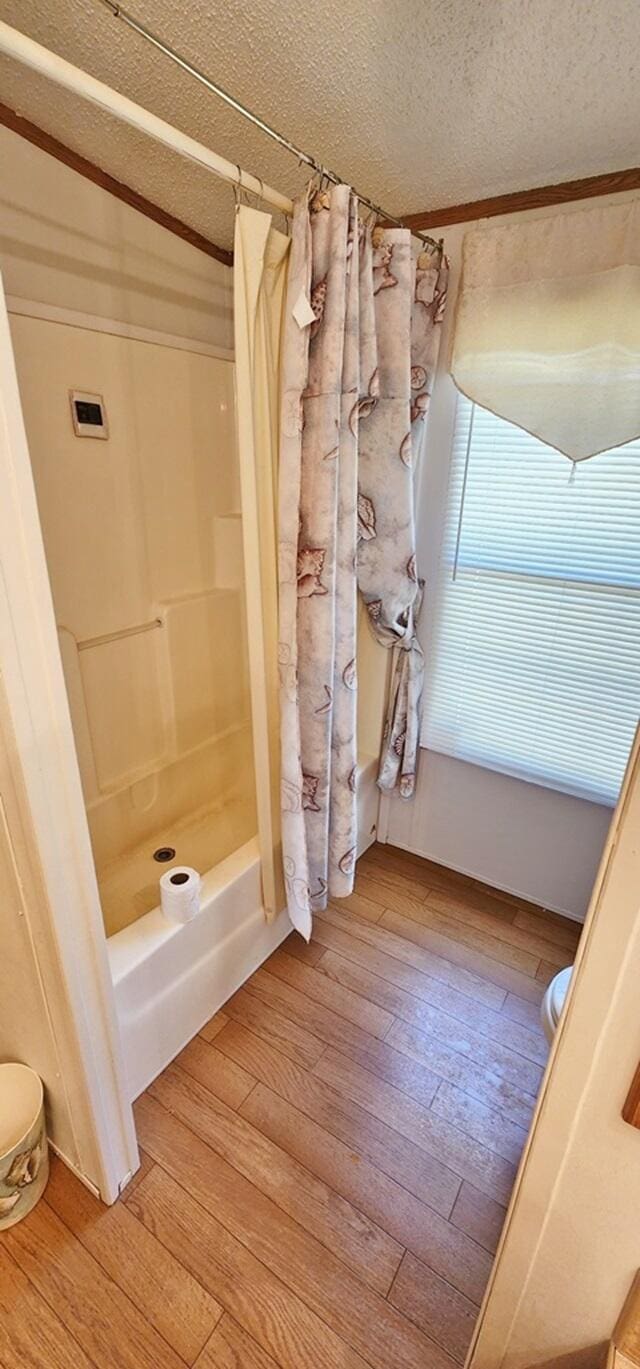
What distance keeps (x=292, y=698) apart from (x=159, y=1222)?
3.79 ft

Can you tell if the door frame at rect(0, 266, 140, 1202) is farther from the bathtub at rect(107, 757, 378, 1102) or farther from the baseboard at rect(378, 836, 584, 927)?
the baseboard at rect(378, 836, 584, 927)

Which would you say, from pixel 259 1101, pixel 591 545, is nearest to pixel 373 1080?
pixel 259 1101

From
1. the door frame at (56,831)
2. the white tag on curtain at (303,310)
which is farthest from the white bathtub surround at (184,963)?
the white tag on curtain at (303,310)

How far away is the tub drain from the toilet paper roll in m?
0.51

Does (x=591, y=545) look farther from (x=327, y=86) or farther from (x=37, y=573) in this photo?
(x=37, y=573)

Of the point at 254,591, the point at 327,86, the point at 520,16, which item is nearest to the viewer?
the point at 520,16

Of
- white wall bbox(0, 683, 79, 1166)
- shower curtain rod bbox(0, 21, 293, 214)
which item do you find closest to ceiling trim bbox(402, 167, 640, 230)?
shower curtain rod bbox(0, 21, 293, 214)

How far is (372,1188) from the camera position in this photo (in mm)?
1243

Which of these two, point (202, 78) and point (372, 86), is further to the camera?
point (372, 86)

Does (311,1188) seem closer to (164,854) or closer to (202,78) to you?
(164,854)

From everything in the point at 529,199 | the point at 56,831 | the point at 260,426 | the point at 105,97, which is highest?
the point at 529,199

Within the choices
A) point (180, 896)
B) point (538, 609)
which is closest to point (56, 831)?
point (180, 896)

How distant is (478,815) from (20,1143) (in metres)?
1.59

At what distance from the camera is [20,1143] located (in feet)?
3.54
